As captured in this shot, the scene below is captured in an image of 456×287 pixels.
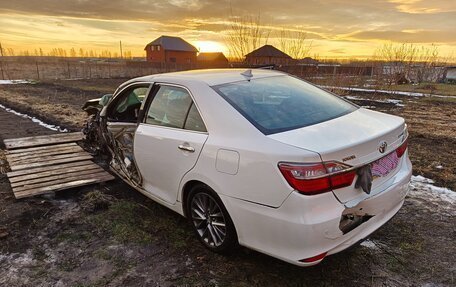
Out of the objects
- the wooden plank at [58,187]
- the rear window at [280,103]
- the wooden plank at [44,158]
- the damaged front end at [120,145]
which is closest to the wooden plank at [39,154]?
the wooden plank at [44,158]

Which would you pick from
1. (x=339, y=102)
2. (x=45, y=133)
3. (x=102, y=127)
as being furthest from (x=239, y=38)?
(x=339, y=102)

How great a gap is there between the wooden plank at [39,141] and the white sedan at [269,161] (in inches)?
148

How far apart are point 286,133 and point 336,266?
1283 millimetres

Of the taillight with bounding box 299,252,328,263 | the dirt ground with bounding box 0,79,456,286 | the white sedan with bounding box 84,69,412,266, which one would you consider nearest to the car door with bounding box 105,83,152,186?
the white sedan with bounding box 84,69,412,266

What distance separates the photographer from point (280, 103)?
3.00m

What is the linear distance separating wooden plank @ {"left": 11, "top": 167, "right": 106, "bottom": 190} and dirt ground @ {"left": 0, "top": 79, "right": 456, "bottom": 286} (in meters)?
0.21

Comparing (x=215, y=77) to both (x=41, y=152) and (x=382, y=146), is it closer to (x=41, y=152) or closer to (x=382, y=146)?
(x=382, y=146)

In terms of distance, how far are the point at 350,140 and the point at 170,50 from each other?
202 ft

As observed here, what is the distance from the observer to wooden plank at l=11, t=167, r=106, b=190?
176 inches

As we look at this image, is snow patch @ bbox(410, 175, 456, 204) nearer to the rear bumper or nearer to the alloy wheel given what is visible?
the rear bumper

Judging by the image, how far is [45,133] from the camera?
7820mm

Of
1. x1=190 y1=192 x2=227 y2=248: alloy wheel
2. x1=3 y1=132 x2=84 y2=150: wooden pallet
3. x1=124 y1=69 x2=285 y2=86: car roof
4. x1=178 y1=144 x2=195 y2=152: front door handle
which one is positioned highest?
x1=124 y1=69 x2=285 y2=86: car roof

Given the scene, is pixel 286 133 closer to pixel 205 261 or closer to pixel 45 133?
pixel 205 261

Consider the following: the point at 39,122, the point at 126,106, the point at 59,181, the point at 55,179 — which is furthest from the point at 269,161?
the point at 39,122
